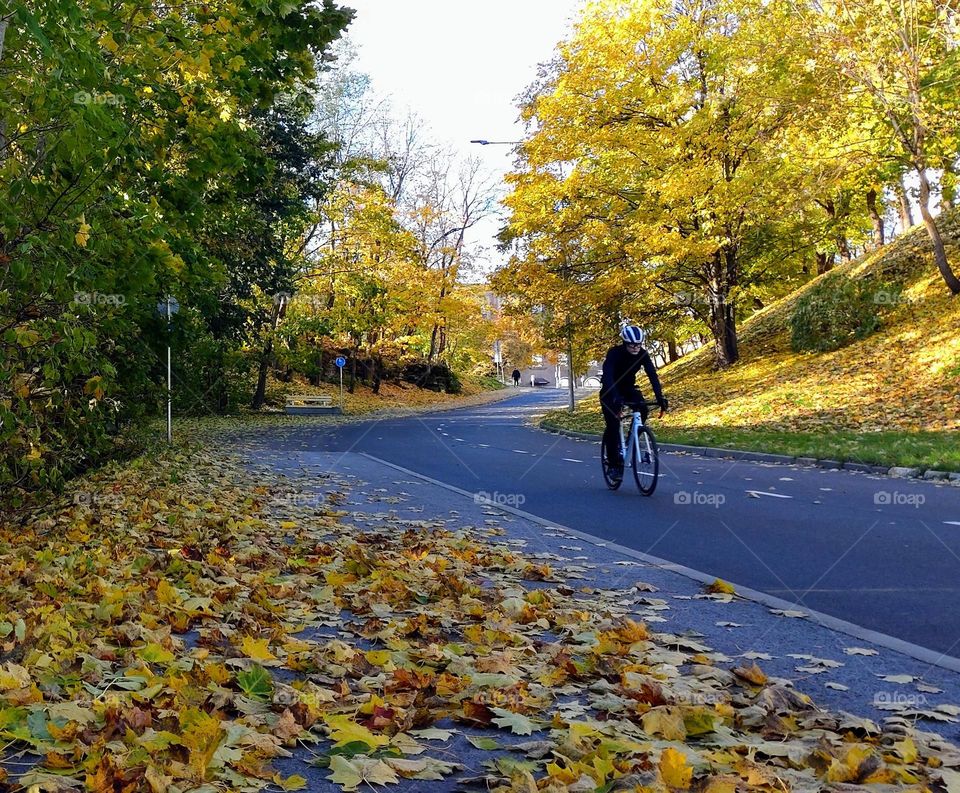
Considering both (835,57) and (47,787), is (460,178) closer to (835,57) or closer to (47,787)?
(835,57)

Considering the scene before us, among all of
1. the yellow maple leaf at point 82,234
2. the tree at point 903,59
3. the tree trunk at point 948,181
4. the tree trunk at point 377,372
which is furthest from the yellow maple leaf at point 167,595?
the tree trunk at point 377,372

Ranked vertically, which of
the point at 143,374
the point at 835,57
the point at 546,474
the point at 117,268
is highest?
the point at 835,57

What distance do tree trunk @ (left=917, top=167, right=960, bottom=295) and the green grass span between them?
7.06 meters

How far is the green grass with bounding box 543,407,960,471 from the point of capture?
13.1 meters

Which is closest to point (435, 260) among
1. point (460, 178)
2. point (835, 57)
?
point (460, 178)

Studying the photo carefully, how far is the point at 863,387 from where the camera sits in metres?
20.8

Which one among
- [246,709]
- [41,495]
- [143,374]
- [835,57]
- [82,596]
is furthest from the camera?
[835,57]

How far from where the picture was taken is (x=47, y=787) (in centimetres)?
271

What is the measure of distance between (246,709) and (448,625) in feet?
5.42

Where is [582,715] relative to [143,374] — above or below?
below

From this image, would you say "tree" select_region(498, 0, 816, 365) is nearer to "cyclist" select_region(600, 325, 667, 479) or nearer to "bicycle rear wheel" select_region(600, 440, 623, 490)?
"cyclist" select_region(600, 325, 667, 479)

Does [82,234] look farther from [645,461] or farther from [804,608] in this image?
[645,461]

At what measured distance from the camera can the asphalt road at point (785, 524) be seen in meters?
5.77

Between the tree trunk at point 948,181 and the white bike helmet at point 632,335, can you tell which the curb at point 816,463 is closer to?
the white bike helmet at point 632,335
